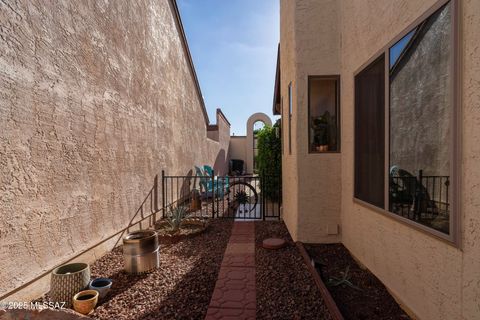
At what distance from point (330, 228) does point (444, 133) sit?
2587mm

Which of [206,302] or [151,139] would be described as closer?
[206,302]

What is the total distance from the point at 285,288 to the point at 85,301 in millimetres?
2103

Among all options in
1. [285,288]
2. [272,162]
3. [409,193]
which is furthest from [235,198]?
[409,193]

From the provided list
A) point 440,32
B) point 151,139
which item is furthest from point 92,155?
point 440,32

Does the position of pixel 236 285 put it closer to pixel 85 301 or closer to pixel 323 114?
pixel 85 301

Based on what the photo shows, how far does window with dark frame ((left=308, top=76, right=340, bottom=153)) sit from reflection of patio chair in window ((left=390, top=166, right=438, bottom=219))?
153 cm

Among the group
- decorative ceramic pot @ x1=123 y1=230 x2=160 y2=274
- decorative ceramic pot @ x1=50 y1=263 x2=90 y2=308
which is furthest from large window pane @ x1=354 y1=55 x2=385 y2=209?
decorative ceramic pot @ x1=50 y1=263 x2=90 y2=308

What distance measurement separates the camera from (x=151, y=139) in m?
5.58

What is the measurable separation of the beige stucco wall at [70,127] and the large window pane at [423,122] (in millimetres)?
3802

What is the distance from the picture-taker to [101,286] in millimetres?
2746

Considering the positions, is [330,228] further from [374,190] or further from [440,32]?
[440,32]

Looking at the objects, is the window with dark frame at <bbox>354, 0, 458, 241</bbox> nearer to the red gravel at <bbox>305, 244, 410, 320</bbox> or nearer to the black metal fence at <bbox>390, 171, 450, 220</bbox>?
the black metal fence at <bbox>390, 171, 450, 220</bbox>

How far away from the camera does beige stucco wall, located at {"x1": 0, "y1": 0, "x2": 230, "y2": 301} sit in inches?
92.1

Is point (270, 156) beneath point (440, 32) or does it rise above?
beneath
